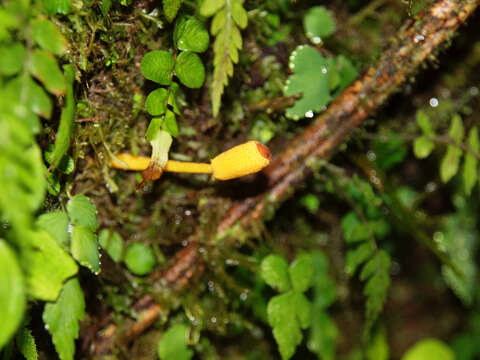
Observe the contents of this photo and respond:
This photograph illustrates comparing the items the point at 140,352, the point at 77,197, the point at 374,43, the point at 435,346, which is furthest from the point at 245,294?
the point at 435,346

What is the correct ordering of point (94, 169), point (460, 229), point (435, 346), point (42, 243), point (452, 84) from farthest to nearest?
1. point (435, 346)
2. point (460, 229)
3. point (452, 84)
4. point (94, 169)
5. point (42, 243)

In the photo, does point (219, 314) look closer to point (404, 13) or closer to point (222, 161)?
point (222, 161)

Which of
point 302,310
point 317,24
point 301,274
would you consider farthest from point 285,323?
point 317,24

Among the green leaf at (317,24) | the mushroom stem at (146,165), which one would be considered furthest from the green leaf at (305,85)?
the mushroom stem at (146,165)

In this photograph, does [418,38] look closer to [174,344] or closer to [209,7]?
[209,7]

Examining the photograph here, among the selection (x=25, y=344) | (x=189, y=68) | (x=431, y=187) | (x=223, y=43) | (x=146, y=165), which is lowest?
(x=431, y=187)

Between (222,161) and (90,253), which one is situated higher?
(222,161)

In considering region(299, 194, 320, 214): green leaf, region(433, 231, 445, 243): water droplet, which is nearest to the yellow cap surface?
region(299, 194, 320, 214): green leaf
